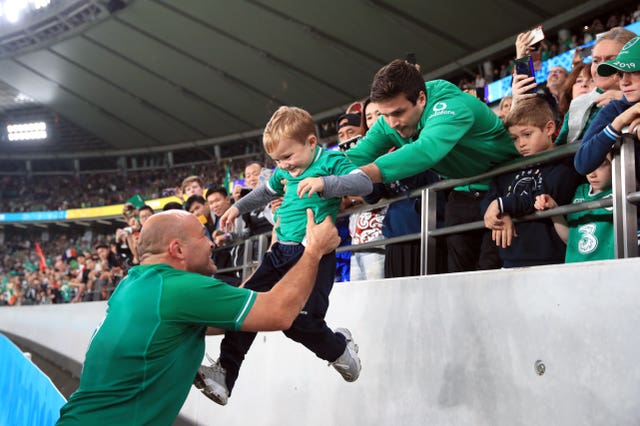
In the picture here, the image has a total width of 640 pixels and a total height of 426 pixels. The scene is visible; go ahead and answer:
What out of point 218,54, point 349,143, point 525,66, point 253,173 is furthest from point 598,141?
point 218,54

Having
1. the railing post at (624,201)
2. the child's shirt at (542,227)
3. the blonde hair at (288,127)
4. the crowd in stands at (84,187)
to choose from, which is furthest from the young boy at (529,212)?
the crowd in stands at (84,187)

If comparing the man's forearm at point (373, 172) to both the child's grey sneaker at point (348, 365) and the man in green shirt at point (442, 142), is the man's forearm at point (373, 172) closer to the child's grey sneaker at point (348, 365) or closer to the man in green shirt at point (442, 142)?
the man in green shirt at point (442, 142)

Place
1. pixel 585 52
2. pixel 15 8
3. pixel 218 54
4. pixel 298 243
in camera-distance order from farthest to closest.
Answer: pixel 15 8, pixel 218 54, pixel 585 52, pixel 298 243

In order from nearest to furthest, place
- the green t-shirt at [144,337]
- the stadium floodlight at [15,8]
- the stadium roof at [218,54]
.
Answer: the green t-shirt at [144,337], the stadium roof at [218,54], the stadium floodlight at [15,8]

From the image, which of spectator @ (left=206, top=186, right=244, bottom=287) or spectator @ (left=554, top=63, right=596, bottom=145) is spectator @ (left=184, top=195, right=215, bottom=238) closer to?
spectator @ (left=206, top=186, right=244, bottom=287)

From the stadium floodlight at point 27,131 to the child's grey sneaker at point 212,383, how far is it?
38.0 metres

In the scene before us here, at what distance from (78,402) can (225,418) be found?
8.53ft

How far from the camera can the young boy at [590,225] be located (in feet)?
8.48

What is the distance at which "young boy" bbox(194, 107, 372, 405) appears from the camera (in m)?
2.77

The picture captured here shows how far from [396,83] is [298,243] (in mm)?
871

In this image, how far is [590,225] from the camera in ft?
8.70

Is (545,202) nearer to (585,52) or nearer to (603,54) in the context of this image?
(603,54)

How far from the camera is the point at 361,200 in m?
4.24

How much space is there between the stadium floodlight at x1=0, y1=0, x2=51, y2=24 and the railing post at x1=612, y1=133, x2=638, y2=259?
29822 mm
